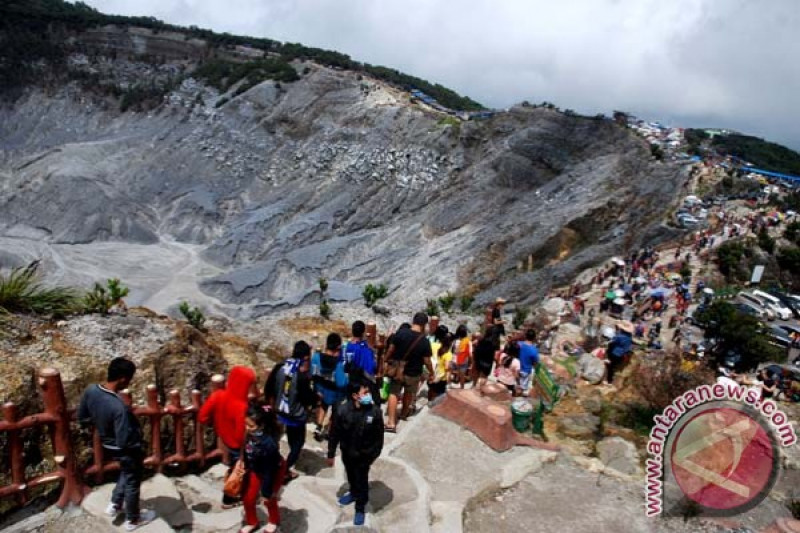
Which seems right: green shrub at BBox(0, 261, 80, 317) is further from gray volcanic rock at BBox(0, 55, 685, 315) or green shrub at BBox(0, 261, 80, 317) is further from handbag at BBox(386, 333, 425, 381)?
gray volcanic rock at BBox(0, 55, 685, 315)

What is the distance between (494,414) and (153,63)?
81.6 m

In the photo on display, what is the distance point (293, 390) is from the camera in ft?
19.4

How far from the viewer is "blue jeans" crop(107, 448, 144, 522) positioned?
4887mm

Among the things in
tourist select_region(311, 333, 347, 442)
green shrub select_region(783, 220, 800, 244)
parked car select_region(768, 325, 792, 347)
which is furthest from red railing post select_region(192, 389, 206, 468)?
green shrub select_region(783, 220, 800, 244)

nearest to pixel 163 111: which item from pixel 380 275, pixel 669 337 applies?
pixel 380 275

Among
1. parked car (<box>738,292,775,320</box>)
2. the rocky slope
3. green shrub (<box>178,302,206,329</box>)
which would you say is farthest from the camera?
the rocky slope

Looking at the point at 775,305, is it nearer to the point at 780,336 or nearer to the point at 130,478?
the point at 780,336

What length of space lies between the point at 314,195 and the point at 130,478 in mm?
45535

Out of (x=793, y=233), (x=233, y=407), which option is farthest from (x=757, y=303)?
(x=233, y=407)

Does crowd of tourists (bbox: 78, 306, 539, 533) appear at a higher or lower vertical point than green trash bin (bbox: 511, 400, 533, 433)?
higher

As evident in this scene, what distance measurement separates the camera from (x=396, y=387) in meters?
8.73

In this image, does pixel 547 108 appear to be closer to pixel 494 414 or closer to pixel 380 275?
pixel 380 275

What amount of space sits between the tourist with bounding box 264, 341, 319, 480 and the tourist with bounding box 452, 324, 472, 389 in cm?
369

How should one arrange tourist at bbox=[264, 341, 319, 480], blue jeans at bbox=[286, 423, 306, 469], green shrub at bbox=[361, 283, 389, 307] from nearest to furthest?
tourist at bbox=[264, 341, 319, 480]
blue jeans at bbox=[286, 423, 306, 469]
green shrub at bbox=[361, 283, 389, 307]
